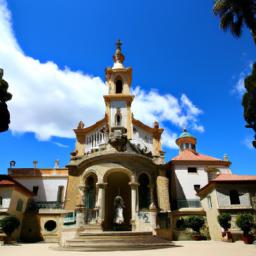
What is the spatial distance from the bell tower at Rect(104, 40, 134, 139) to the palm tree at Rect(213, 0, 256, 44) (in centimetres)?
1760

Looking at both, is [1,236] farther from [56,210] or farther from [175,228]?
[175,228]

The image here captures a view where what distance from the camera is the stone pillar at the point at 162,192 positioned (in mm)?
28383

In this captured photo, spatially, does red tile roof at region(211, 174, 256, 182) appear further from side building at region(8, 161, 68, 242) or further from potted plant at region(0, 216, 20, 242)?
potted plant at region(0, 216, 20, 242)

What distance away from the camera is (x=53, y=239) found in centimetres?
2897

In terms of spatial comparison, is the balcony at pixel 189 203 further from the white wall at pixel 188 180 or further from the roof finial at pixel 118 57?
the roof finial at pixel 118 57

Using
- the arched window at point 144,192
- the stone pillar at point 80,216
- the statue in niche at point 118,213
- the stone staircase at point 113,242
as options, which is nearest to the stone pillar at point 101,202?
the statue in niche at point 118,213

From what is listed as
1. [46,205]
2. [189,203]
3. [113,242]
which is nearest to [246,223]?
[113,242]

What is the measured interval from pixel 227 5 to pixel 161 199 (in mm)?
19168

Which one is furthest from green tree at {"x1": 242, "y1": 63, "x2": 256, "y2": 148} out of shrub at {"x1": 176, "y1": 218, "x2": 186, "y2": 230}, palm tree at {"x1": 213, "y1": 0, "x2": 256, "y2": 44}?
shrub at {"x1": 176, "y1": 218, "x2": 186, "y2": 230}

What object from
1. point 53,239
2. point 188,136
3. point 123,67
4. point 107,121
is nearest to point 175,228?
point 53,239

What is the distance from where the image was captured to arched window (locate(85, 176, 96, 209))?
26.7m

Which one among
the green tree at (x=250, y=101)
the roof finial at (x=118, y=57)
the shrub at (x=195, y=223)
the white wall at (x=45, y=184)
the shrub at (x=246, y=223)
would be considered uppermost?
the roof finial at (x=118, y=57)

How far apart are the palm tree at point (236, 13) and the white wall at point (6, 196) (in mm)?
24255

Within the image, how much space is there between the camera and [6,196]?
27016mm
